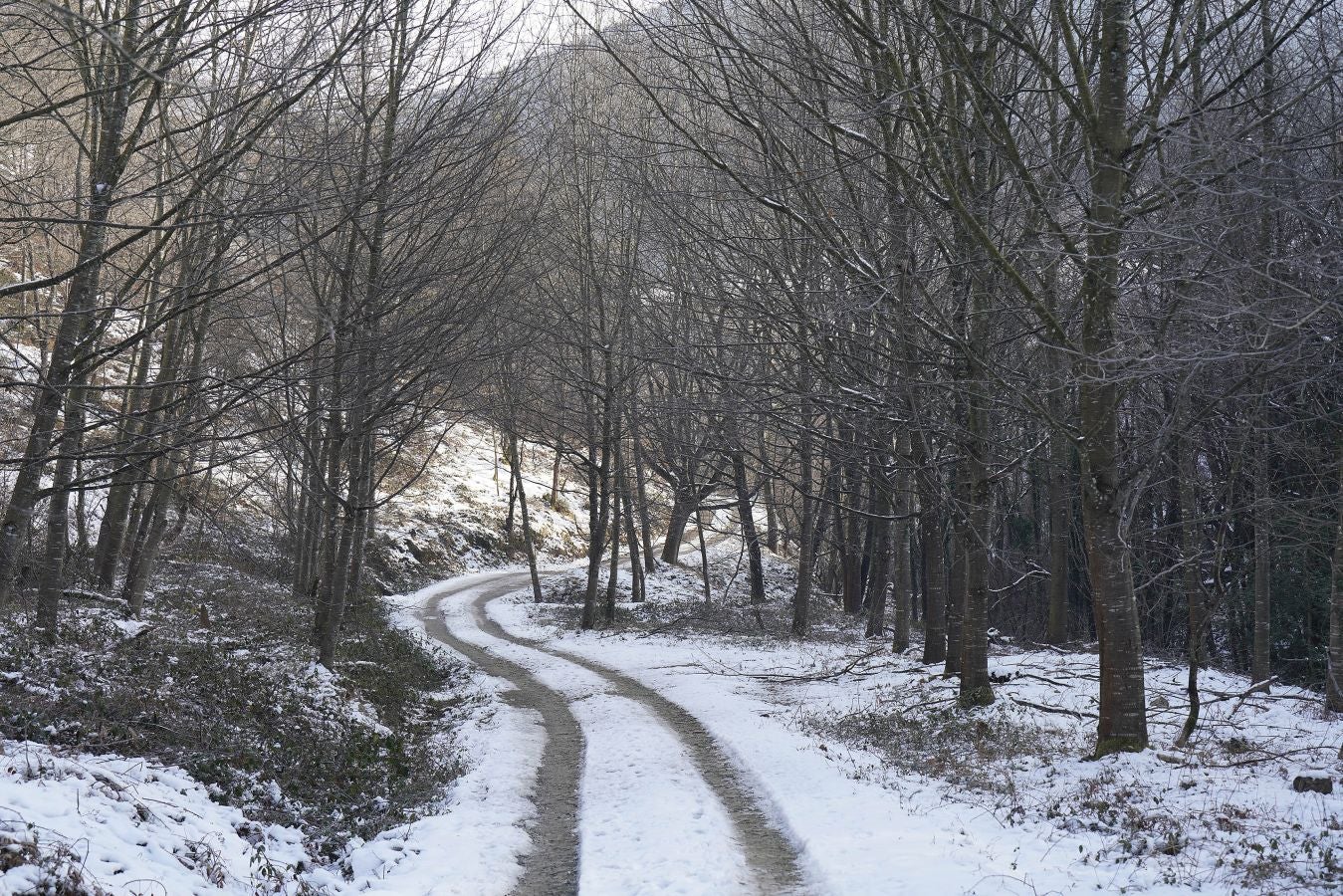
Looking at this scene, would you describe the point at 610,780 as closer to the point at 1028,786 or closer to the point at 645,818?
the point at 645,818

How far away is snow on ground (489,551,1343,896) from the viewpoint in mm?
5656

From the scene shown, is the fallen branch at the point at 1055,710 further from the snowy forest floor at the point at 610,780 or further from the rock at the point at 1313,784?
the rock at the point at 1313,784

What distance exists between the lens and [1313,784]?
6.99 metres

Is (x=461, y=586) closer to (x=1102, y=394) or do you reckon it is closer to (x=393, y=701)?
(x=393, y=701)

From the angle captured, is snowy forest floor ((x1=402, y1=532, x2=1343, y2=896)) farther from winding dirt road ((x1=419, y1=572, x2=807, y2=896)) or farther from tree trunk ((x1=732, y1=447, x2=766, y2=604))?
tree trunk ((x1=732, y1=447, x2=766, y2=604))

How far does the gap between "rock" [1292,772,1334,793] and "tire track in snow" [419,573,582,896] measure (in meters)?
5.85

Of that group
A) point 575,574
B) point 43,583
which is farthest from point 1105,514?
point 575,574

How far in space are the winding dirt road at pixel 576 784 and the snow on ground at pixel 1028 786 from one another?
0.24 m

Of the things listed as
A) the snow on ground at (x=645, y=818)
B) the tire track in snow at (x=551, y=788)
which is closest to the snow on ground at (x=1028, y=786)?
the snow on ground at (x=645, y=818)

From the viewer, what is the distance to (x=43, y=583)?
10.2m

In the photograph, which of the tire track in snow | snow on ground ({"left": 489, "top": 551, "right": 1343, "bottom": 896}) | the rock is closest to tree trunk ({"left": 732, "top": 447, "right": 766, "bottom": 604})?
the tire track in snow

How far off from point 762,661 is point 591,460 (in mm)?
8628

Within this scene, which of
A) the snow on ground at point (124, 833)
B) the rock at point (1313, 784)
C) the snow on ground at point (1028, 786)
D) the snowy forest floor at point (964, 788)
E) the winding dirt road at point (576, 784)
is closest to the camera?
the snow on ground at point (124, 833)

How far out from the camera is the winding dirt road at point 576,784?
6.32 m
